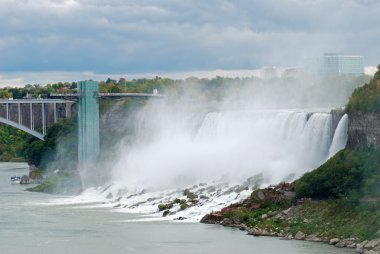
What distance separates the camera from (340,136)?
40.4 meters

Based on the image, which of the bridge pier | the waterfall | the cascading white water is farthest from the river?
the bridge pier

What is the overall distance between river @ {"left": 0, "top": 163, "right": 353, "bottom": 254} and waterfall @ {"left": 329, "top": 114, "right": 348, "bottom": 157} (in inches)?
250

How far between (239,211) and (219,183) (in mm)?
8063

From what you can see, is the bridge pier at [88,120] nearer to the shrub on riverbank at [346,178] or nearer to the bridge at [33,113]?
the bridge at [33,113]

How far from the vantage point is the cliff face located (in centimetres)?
3641

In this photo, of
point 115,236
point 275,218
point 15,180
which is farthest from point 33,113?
point 275,218

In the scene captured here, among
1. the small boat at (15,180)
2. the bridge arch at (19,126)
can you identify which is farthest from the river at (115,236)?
the bridge arch at (19,126)

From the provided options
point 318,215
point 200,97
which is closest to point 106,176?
point 200,97

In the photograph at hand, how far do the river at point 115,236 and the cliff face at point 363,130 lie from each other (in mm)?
5249

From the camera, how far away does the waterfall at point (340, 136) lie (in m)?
40.1

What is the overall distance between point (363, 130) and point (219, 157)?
521 inches

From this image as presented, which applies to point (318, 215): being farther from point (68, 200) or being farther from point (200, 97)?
point (200, 97)

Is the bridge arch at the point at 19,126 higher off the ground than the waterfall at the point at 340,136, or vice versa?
the waterfall at the point at 340,136

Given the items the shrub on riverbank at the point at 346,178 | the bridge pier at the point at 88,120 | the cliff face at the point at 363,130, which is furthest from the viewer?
the bridge pier at the point at 88,120
